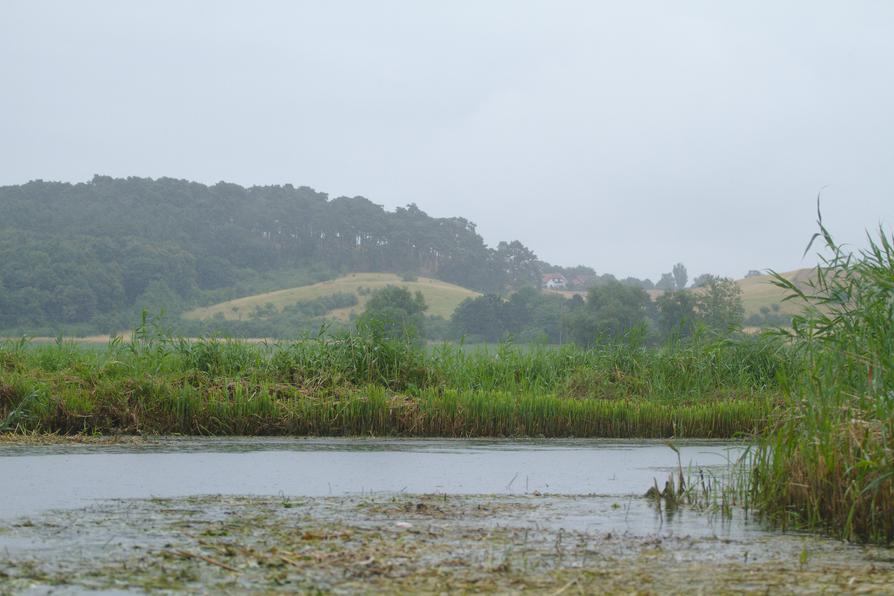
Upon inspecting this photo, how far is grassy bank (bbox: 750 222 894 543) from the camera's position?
6273 millimetres

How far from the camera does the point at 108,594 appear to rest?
4.70 m

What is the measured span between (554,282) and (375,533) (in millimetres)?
103856

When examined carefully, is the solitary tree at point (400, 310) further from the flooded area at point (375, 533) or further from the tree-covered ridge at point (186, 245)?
the tree-covered ridge at point (186, 245)

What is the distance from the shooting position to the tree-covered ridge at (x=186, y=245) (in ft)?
191

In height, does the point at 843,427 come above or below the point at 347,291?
A: below

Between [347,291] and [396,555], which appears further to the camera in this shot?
[347,291]

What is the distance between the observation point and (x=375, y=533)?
6.22m

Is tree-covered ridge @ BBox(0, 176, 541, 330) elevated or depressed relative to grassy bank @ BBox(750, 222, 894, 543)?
elevated

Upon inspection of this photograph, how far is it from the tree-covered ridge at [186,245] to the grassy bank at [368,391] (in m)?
42.1

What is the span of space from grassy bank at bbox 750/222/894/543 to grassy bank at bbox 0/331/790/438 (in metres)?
5.05

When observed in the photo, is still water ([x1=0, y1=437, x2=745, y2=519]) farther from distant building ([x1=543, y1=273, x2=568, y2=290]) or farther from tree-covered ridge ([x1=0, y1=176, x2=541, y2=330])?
distant building ([x1=543, y1=273, x2=568, y2=290])

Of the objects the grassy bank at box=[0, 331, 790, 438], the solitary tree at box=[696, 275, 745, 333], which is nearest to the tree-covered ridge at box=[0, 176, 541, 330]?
the solitary tree at box=[696, 275, 745, 333]

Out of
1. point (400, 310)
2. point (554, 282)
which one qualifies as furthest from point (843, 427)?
point (554, 282)

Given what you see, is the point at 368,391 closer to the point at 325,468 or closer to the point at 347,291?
the point at 325,468
